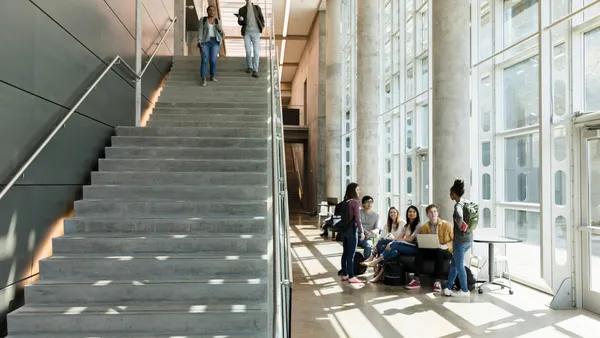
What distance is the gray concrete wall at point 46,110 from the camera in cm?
369

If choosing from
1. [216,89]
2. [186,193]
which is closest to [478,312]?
[186,193]

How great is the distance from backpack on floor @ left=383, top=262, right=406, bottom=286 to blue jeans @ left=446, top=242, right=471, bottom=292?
0.83 metres

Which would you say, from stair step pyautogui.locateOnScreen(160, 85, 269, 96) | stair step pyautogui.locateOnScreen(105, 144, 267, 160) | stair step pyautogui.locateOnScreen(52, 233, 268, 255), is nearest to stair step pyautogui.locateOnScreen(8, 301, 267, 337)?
stair step pyautogui.locateOnScreen(52, 233, 268, 255)

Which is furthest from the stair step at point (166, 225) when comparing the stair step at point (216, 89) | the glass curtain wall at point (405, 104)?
the glass curtain wall at point (405, 104)

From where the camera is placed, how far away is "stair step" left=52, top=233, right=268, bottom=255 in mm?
4398

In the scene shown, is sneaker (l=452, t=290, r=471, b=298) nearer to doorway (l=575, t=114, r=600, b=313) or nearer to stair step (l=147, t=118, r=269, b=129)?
doorway (l=575, t=114, r=600, b=313)

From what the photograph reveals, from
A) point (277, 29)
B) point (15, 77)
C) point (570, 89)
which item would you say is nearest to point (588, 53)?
point (570, 89)

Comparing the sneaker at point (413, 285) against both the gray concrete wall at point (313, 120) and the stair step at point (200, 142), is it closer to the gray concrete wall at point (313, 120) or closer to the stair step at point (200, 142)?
the stair step at point (200, 142)

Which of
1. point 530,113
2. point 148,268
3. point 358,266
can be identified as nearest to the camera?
point 148,268

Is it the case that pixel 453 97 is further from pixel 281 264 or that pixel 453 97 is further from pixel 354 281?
pixel 281 264

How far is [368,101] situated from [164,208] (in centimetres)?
865

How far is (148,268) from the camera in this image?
13.7 feet

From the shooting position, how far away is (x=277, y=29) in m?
24.6

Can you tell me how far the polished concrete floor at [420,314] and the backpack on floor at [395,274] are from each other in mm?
138
